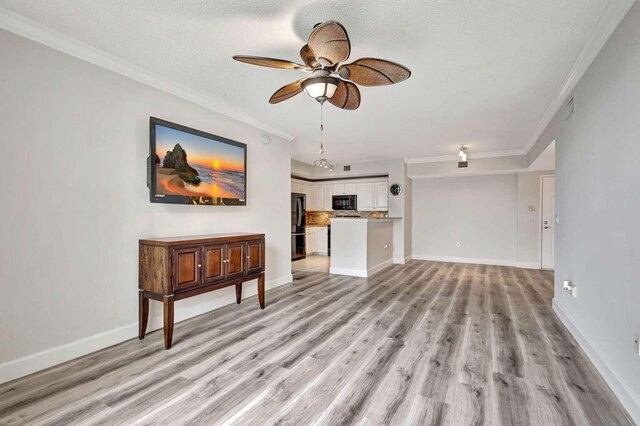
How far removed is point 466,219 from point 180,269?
6608 millimetres

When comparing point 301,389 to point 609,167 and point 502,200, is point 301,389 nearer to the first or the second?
point 609,167

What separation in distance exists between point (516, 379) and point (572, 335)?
126 centimetres

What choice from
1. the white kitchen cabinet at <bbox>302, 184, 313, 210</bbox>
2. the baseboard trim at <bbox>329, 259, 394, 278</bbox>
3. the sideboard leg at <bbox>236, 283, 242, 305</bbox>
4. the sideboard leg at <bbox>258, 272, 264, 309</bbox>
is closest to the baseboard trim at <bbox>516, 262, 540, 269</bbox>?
the baseboard trim at <bbox>329, 259, 394, 278</bbox>

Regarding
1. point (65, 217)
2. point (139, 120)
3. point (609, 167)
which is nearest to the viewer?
point (609, 167)

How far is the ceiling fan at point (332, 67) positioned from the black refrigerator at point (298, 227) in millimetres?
5212

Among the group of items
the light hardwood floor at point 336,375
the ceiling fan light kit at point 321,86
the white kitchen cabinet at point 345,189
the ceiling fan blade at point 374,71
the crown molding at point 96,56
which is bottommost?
the light hardwood floor at point 336,375

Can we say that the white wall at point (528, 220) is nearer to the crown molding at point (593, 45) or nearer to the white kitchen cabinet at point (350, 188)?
the crown molding at point (593, 45)

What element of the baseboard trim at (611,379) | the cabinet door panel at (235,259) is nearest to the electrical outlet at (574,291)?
the baseboard trim at (611,379)

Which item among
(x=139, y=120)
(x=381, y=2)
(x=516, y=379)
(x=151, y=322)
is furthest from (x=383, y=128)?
(x=151, y=322)

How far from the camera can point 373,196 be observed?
7902 millimetres

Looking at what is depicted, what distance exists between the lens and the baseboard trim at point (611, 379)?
1716 millimetres

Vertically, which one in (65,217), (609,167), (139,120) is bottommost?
(65,217)

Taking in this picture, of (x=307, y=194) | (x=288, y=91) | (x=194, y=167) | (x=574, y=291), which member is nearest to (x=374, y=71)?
(x=288, y=91)

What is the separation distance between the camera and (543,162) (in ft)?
17.3
